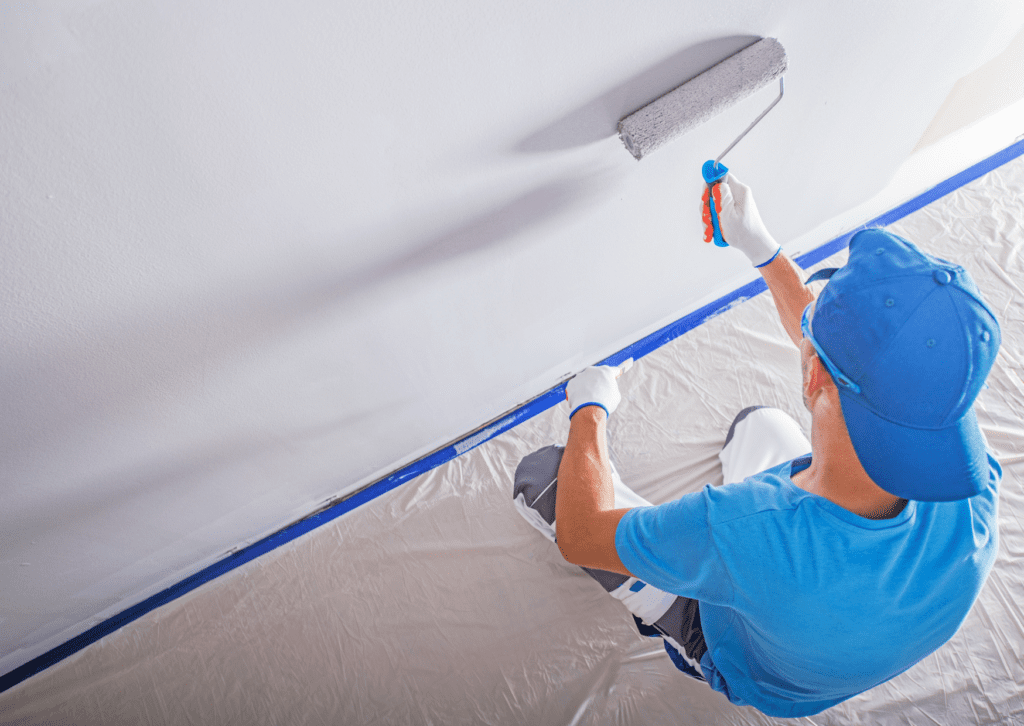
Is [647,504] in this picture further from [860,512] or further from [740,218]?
[740,218]

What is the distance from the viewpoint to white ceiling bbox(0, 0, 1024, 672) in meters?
0.59

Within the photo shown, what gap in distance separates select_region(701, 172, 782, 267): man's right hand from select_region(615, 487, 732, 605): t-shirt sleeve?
21.7 inches

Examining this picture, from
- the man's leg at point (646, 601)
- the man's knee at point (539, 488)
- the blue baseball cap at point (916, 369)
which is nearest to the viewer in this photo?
the blue baseball cap at point (916, 369)

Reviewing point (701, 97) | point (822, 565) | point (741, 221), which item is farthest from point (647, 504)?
point (701, 97)

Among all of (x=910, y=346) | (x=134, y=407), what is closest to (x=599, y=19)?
(x=910, y=346)

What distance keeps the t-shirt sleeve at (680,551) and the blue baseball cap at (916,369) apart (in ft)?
0.74

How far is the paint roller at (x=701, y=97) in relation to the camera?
864mm

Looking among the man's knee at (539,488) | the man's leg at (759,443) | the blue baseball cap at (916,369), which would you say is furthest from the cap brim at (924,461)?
the man's knee at (539,488)

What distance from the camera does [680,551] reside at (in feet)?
2.57

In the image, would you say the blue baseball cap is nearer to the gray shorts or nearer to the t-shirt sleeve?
the t-shirt sleeve

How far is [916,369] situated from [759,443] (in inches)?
22.1

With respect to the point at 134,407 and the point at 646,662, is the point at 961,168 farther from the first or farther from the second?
the point at 134,407

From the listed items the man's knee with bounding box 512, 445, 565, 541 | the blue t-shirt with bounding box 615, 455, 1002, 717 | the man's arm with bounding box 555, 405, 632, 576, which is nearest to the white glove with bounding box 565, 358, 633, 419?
the man's arm with bounding box 555, 405, 632, 576

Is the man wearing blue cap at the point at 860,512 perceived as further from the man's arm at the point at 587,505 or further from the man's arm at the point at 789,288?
the man's arm at the point at 789,288
